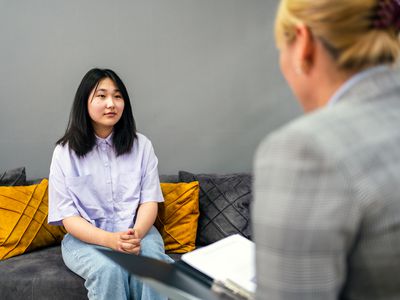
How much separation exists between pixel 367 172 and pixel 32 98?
94.0 inches

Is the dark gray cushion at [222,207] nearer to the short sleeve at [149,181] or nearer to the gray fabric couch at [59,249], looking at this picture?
the gray fabric couch at [59,249]

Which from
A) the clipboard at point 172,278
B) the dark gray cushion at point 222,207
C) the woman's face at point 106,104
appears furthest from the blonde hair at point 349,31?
the dark gray cushion at point 222,207

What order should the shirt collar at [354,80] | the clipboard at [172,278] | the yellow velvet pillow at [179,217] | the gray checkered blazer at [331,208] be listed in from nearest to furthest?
the gray checkered blazer at [331,208] → the shirt collar at [354,80] → the clipboard at [172,278] → the yellow velvet pillow at [179,217]

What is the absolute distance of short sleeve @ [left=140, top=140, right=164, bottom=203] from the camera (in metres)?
1.99

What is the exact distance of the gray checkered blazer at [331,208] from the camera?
0.49 m

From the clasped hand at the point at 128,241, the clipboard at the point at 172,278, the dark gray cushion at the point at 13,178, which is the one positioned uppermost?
the clipboard at the point at 172,278

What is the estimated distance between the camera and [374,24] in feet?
1.94

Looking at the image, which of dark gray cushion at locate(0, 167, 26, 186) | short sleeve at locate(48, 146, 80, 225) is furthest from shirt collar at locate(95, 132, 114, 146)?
dark gray cushion at locate(0, 167, 26, 186)

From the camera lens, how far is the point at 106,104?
1.94 m

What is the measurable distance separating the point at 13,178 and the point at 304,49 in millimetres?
2017

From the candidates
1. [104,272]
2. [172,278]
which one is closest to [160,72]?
[104,272]

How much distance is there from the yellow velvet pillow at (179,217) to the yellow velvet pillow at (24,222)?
557 millimetres

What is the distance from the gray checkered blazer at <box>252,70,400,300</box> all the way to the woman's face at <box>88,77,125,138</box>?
1.50 meters

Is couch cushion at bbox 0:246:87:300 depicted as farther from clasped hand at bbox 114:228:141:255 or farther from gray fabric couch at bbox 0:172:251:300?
clasped hand at bbox 114:228:141:255
